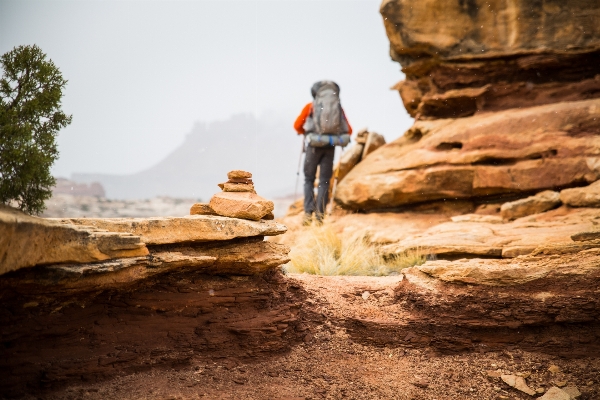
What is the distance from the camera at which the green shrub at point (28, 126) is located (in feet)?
15.8

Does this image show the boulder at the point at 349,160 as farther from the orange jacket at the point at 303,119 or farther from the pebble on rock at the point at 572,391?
the pebble on rock at the point at 572,391

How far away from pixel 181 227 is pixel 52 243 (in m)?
1.39

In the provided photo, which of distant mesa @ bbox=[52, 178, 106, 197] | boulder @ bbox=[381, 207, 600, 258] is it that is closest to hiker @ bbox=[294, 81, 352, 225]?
boulder @ bbox=[381, 207, 600, 258]

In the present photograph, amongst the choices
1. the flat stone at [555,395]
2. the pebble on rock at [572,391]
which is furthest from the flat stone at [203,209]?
the pebble on rock at [572,391]

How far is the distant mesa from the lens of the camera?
2081 centimetres

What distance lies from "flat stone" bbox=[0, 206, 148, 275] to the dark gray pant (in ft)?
22.6

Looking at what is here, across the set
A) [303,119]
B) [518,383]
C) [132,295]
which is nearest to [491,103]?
[303,119]

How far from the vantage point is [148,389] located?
476 cm

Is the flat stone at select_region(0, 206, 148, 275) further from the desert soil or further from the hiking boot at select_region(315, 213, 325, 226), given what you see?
the hiking boot at select_region(315, 213, 325, 226)

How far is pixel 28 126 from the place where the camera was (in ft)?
16.1

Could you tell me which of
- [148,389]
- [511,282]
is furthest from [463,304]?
[148,389]

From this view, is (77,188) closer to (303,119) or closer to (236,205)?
(303,119)

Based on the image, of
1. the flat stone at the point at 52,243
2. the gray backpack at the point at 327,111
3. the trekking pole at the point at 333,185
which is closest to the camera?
the flat stone at the point at 52,243

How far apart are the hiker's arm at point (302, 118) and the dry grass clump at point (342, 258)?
292 centimetres
